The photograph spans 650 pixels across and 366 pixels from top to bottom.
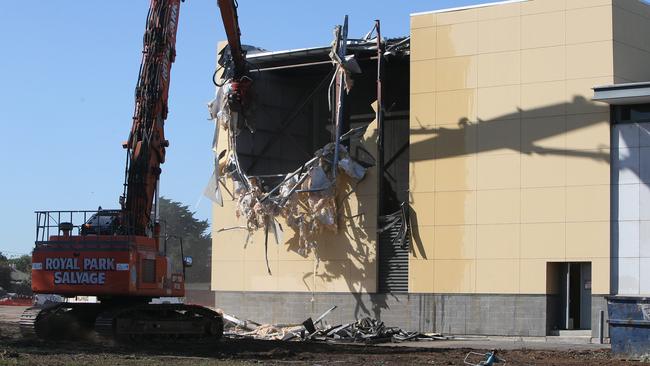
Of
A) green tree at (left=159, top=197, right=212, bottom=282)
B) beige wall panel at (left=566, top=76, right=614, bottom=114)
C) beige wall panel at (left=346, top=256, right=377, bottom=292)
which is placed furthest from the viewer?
green tree at (left=159, top=197, right=212, bottom=282)

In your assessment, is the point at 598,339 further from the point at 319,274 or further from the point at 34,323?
the point at 34,323

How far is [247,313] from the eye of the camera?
42031mm

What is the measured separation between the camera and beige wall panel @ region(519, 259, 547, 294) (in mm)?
34812

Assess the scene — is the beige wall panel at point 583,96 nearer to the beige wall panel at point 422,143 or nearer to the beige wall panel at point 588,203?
the beige wall panel at point 588,203

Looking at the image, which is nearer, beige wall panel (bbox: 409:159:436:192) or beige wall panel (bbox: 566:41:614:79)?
A: beige wall panel (bbox: 566:41:614:79)

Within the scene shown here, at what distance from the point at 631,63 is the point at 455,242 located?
8078mm

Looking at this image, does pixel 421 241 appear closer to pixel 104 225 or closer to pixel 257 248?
pixel 257 248

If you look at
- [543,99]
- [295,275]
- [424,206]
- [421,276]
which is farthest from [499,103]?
[295,275]

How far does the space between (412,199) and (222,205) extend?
27.6 feet

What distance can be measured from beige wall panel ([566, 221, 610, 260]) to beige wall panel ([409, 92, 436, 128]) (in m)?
6.17

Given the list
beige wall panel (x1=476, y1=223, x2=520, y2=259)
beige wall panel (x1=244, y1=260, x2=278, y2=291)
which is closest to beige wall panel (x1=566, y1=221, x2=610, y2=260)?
beige wall panel (x1=476, y1=223, x2=520, y2=259)

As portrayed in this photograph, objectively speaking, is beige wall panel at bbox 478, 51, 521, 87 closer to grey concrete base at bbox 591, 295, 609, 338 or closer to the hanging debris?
the hanging debris

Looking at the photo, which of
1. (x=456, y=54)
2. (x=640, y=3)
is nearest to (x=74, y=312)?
(x=456, y=54)

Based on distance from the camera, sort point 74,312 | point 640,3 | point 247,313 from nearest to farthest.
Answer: point 74,312 < point 640,3 < point 247,313
